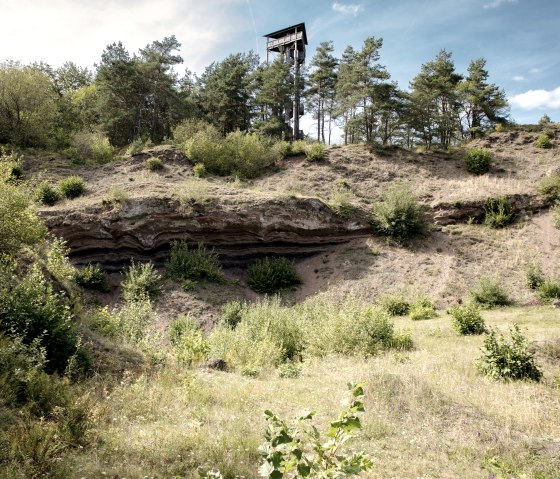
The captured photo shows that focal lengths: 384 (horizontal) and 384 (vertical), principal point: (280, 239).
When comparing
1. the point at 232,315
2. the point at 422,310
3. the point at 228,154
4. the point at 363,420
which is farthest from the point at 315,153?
the point at 363,420

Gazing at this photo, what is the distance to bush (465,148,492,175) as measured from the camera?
2973 centimetres

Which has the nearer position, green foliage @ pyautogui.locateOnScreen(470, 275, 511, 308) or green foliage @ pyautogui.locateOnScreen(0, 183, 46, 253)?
green foliage @ pyautogui.locateOnScreen(0, 183, 46, 253)

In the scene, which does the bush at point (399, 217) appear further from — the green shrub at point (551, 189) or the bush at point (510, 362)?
the bush at point (510, 362)

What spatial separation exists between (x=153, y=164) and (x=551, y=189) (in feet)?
89.6

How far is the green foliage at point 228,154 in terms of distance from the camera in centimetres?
2952

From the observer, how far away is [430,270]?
71.9 feet

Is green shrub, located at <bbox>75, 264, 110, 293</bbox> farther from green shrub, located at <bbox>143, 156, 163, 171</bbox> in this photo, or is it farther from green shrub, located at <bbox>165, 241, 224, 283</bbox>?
green shrub, located at <bbox>143, 156, 163, 171</bbox>

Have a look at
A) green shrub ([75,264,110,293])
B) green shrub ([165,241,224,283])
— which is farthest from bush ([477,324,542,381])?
green shrub ([75,264,110,293])

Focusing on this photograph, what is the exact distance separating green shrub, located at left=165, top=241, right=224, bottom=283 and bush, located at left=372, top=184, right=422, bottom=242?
35.6ft

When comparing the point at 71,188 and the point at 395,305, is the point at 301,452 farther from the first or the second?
the point at 71,188

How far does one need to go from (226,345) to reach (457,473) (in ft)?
25.8

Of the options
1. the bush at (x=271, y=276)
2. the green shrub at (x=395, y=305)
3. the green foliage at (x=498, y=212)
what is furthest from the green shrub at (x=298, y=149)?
the green shrub at (x=395, y=305)

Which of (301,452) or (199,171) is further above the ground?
(199,171)

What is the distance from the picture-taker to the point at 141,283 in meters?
19.0
